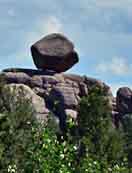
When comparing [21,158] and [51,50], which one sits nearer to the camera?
[21,158]

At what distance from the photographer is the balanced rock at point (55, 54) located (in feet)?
260

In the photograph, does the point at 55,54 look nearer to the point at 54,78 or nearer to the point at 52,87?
the point at 54,78

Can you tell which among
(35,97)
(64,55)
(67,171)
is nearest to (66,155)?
(67,171)

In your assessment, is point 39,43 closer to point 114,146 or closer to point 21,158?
point 114,146

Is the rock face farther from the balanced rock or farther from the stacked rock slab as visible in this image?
the balanced rock

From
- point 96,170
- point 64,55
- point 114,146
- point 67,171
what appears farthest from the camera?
point 64,55

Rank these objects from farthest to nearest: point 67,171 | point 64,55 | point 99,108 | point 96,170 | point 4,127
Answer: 1. point 64,55
2. point 99,108
3. point 96,170
4. point 67,171
5. point 4,127

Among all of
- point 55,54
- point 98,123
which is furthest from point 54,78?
point 98,123

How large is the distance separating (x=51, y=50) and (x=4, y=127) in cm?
6496

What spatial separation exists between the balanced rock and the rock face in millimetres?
1181

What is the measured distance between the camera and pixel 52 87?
250ft

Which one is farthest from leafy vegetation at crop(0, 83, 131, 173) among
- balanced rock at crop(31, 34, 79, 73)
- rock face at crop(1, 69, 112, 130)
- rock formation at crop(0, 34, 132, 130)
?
balanced rock at crop(31, 34, 79, 73)

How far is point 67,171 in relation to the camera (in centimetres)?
1583

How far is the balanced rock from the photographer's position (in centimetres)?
7912
